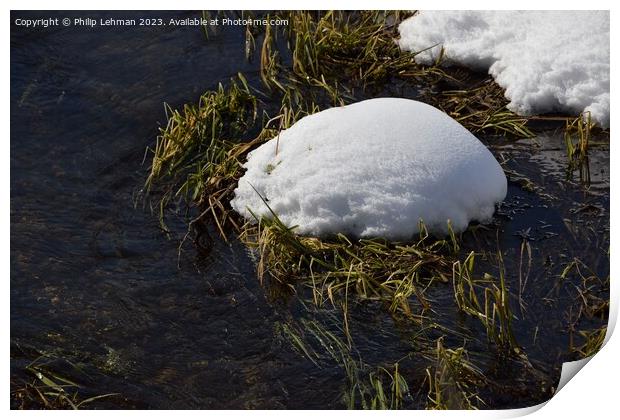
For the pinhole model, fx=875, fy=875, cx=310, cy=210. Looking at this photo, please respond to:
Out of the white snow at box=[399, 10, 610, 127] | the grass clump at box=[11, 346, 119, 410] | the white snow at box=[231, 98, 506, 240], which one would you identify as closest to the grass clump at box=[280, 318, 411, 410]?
the white snow at box=[231, 98, 506, 240]

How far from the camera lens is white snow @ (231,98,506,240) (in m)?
4.50

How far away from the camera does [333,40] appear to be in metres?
5.96

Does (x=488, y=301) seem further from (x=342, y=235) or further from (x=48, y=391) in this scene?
(x=48, y=391)

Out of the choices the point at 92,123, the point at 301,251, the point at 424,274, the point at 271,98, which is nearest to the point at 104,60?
the point at 92,123

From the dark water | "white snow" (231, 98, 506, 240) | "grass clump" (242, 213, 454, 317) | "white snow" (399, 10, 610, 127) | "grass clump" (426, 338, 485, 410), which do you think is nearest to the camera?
"grass clump" (426, 338, 485, 410)

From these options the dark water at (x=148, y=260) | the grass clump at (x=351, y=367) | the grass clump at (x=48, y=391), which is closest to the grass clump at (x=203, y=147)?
the dark water at (x=148, y=260)

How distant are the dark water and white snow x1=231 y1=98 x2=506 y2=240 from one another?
284mm

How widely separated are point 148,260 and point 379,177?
1.29 metres

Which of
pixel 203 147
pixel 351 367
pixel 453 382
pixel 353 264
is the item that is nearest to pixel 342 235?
pixel 353 264

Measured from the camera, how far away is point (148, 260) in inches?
182

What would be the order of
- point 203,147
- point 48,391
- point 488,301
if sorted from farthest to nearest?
point 203,147 < point 488,301 < point 48,391

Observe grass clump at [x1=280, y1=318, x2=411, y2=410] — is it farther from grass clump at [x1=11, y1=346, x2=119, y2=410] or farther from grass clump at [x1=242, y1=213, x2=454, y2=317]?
grass clump at [x1=11, y1=346, x2=119, y2=410]

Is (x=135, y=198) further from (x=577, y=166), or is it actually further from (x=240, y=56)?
(x=577, y=166)

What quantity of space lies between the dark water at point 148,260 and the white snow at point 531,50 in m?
0.30
